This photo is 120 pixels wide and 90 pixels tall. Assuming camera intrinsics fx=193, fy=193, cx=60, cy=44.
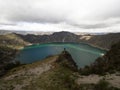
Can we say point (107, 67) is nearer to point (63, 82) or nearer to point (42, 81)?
point (42, 81)

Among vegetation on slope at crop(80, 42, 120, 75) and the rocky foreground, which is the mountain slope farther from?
vegetation on slope at crop(80, 42, 120, 75)

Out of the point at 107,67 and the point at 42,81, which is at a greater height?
the point at 107,67

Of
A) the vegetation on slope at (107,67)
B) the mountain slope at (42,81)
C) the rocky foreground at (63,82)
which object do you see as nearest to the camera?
the rocky foreground at (63,82)

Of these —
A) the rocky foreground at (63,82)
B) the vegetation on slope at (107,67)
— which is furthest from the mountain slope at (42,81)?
the vegetation on slope at (107,67)

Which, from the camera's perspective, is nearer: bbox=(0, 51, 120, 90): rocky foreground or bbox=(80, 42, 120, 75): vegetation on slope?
bbox=(0, 51, 120, 90): rocky foreground

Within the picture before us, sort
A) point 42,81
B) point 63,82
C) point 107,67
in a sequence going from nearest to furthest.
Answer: point 63,82 < point 42,81 < point 107,67

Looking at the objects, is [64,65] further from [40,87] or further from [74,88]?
[74,88]

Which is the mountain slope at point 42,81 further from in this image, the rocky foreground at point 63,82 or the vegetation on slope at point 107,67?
the vegetation on slope at point 107,67

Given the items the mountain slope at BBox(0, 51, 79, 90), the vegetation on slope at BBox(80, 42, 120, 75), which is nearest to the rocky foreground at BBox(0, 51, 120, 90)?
the mountain slope at BBox(0, 51, 79, 90)

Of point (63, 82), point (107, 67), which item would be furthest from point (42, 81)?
point (107, 67)

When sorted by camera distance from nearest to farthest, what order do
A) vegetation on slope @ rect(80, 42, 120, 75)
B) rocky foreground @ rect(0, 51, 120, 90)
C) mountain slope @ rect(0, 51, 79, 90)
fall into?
rocky foreground @ rect(0, 51, 120, 90) < mountain slope @ rect(0, 51, 79, 90) < vegetation on slope @ rect(80, 42, 120, 75)

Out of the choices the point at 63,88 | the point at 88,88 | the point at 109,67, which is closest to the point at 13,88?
the point at 63,88
